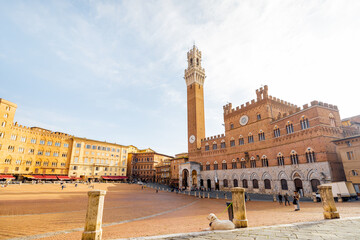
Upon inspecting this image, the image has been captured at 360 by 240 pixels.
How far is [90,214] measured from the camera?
6.29m

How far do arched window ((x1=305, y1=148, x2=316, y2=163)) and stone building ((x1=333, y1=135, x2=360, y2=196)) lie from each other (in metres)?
3.12

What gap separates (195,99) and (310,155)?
104ft

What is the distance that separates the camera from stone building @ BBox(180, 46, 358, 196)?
24.3 meters

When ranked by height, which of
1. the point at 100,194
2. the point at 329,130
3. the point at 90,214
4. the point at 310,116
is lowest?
the point at 90,214

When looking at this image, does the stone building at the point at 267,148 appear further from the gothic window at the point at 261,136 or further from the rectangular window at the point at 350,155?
the rectangular window at the point at 350,155

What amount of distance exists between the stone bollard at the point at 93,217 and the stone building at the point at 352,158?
1069 inches

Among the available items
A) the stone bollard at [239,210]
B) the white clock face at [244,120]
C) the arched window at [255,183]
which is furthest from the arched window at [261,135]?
the stone bollard at [239,210]

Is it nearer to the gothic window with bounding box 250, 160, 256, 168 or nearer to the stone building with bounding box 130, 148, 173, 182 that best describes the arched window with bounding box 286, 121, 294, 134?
the gothic window with bounding box 250, 160, 256, 168

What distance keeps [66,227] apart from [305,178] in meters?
28.2

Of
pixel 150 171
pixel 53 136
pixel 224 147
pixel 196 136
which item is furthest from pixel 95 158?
pixel 224 147

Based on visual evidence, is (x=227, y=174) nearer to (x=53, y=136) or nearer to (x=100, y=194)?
(x=100, y=194)

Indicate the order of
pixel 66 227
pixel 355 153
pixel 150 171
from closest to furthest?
pixel 66 227, pixel 355 153, pixel 150 171

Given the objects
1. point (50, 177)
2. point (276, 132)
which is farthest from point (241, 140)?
point (50, 177)

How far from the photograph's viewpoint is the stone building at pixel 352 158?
2070 cm
